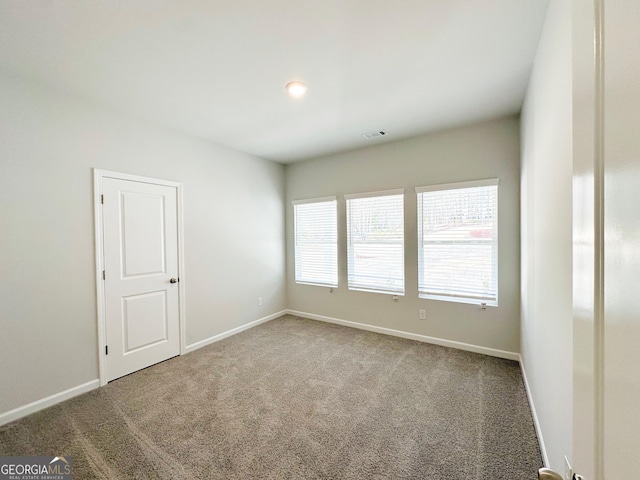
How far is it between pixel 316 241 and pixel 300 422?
2.90 metres

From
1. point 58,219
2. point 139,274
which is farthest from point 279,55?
point 139,274

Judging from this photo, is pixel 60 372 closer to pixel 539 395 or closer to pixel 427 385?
pixel 427 385

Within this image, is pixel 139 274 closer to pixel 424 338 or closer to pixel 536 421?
pixel 424 338

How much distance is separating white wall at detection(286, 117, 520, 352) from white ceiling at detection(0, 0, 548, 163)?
16.4 inches

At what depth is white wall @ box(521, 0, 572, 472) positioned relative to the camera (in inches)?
48.4

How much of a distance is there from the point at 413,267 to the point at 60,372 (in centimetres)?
389

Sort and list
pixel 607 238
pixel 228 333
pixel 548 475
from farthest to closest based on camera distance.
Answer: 1. pixel 228 333
2. pixel 548 475
3. pixel 607 238

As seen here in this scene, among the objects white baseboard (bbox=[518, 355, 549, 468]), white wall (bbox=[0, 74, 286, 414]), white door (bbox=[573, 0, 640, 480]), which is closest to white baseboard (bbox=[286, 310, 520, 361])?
white baseboard (bbox=[518, 355, 549, 468])

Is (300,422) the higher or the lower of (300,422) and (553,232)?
the lower

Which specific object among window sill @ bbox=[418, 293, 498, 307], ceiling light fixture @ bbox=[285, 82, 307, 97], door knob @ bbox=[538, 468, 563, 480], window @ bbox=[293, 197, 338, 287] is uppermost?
ceiling light fixture @ bbox=[285, 82, 307, 97]

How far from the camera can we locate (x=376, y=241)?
159 inches

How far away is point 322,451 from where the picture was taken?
1.84 metres

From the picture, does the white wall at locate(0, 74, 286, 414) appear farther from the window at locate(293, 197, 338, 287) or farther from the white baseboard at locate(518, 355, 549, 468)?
the white baseboard at locate(518, 355, 549, 468)

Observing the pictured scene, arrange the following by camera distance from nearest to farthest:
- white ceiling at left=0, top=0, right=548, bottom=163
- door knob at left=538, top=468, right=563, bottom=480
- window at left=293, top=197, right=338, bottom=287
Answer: door knob at left=538, top=468, right=563, bottom=480 → white ceiling at left=0, top=0, right=548, bottom=163 → window at left=293, top=197, right=338, bottom=287
